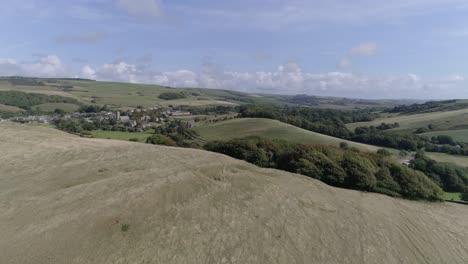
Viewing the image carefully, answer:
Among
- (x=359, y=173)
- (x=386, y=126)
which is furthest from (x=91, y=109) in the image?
(x=359, y=173)

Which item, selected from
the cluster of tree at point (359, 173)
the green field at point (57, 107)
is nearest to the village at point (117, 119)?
the green field at point (57, 107)

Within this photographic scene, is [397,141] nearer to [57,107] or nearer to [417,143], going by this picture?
[417,143]

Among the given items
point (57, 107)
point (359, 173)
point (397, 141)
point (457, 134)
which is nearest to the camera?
point (359, 173)

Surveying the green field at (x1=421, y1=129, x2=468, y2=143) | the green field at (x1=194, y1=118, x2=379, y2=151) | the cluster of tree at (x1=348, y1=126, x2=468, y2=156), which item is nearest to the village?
the green field at (x1=194, y1=118, x2=379, y2=151)

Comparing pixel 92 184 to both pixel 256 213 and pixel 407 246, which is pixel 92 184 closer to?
pixel 256 213

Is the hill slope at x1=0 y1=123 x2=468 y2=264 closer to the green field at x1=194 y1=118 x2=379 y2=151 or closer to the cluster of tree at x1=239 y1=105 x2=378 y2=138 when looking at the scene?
the green field at x1=194 y1=118 x2=379 y2=151

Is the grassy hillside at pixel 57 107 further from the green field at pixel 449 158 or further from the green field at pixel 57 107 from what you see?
the green field at pixel 449 158
